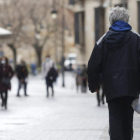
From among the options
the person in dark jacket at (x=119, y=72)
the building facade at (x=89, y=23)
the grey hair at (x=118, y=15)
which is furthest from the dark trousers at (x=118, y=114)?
the building facade at (x=89, y=23)

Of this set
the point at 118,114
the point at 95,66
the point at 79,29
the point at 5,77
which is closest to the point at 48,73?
the point at 5,77

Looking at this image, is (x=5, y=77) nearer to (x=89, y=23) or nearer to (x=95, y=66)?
(x=95, y=66)

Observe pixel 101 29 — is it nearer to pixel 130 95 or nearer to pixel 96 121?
pixel 96 121

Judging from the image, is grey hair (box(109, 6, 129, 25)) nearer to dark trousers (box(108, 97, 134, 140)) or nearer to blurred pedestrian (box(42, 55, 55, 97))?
dark trousers (box(108, 97, 134, 140))

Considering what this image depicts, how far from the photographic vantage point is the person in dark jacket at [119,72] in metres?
5.45

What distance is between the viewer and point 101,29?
36531 mm

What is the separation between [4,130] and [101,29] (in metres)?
26.9

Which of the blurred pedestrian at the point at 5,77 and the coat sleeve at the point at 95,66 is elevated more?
the coat sleeve at the point at 95,66

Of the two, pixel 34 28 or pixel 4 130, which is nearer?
pixel 4 130

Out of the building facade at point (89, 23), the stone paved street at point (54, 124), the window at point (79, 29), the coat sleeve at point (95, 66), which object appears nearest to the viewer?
the coat sleeve at point (95, 66)

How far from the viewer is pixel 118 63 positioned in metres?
5.48

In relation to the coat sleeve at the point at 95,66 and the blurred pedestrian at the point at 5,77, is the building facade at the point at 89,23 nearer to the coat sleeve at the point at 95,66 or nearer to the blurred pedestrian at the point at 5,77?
the blurred pedestrian at the point at 5,77

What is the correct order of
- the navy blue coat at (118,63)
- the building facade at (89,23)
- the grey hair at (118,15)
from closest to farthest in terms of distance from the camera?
the navy blue coat at (118,63), the grey hair at (118,15), the building facade at (89,23)

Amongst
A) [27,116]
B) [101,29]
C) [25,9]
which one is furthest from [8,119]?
[25,9]
